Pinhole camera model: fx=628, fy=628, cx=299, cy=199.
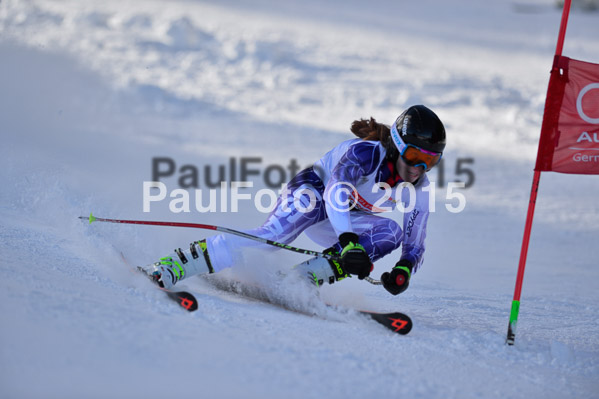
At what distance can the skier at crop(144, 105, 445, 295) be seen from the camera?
3.20 m

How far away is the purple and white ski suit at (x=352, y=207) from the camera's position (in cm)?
334

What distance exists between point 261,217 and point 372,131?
3378mm

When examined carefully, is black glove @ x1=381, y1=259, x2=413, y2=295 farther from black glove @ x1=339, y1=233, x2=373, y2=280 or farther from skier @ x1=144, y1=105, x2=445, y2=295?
black glove @ x1=339, y1=233, x2=373, y2=280

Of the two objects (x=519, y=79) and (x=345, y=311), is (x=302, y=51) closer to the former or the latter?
(x=519, y=79)

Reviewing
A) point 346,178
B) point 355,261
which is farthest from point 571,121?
point 355,261

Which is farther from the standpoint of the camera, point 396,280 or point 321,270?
point 321,270

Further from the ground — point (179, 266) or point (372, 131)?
point (372, 131)

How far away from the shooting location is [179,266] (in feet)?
10.7

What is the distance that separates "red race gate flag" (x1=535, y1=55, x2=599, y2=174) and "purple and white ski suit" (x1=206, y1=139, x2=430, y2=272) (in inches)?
27.4

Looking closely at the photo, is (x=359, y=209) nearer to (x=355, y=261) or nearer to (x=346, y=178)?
(x=346, y=178)

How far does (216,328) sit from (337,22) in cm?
2163

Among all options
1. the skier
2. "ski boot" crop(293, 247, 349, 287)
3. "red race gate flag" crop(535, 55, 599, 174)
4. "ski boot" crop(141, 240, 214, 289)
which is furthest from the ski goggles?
"ski boot" crop(141, 240, 214, 289)

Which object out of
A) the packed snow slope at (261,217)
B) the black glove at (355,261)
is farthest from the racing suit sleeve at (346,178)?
the packed snow slope at (261,217)

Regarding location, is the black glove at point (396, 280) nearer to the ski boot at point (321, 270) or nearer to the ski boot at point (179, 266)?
the ski boot at point (321, 270)
